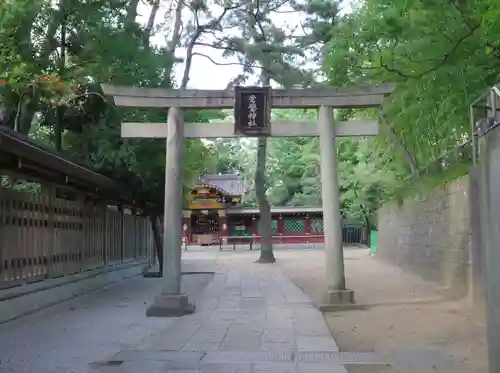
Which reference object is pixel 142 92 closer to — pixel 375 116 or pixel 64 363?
pixel 64 363

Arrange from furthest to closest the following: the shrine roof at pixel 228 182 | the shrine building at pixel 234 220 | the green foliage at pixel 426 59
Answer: the shrine roof at pixel 228 182 → the shrine building at pixel 234 220 → the green foliage at pixel 426 59

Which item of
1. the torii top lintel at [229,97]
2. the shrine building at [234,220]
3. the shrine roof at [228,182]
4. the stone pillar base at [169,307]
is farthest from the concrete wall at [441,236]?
the shrine roof at [228,182]

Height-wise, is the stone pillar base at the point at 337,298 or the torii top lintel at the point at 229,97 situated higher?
the torii top lintel at the point at 229,97

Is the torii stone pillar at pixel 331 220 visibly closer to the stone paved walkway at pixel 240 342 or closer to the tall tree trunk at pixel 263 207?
the stone paved walkway at pixel 240 342

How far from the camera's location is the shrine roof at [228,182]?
143 ft

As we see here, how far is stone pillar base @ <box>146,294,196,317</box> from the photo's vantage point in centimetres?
907

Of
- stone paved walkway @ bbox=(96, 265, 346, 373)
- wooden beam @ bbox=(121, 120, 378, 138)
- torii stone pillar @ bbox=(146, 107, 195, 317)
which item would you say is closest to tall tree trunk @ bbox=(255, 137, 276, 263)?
stone paved walkway @ bbox=(96, 265, 346, 373)

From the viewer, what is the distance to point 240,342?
674cm

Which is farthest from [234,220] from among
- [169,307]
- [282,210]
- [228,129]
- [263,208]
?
[169,307]

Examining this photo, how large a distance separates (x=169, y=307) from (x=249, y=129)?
3397mm

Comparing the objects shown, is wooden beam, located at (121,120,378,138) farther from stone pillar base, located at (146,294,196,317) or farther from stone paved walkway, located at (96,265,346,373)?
stone paved walkway, located at (96,265,346,373)

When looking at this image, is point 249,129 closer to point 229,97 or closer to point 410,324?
point 229,97

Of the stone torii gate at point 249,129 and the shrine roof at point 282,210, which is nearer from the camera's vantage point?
the stone torii gate at point 249,129

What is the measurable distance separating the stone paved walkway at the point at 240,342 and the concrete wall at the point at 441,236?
2949 mm
